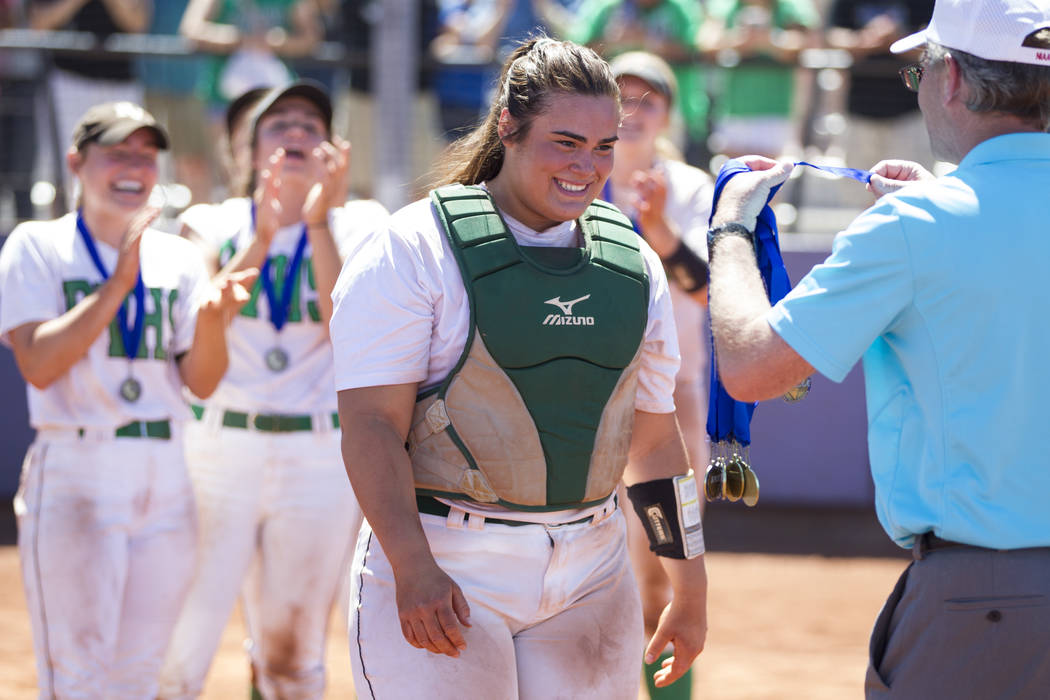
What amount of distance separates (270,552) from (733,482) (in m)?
2.12

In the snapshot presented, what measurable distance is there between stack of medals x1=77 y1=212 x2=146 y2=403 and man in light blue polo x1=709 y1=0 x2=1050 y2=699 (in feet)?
7.81

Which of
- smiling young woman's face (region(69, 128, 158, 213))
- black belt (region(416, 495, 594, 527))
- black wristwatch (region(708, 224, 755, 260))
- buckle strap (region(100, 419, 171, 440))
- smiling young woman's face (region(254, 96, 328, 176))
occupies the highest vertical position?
smiling young woman's face (region(254, 96, 328, 176))

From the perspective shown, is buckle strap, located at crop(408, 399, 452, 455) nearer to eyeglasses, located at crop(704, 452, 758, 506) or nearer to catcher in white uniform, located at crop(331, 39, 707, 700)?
catcher in white uniform, located at crop(331, 39, 707, 700)

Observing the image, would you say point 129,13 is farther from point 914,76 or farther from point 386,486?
point 914,76

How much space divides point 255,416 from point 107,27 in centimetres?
610

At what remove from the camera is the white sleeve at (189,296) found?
435 cm

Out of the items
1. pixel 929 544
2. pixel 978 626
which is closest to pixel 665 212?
pixel 929 544

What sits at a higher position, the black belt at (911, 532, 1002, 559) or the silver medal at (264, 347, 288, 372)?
the silver medal at (264, 347, 288, 372)

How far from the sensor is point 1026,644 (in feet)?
7.70

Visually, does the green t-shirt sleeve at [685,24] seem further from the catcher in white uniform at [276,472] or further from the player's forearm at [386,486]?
Answer: the player's forearm at [386,486]

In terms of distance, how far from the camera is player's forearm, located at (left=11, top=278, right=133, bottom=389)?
399 centimetres

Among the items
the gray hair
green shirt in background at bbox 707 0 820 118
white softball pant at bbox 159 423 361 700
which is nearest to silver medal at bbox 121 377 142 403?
white softball pant at bbox 159 423 361 700

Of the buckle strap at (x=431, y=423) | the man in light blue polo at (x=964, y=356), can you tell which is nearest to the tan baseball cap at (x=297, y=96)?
the buckle strap at (x=431, y=423)

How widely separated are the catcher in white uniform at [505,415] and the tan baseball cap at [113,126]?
1.87 meters
